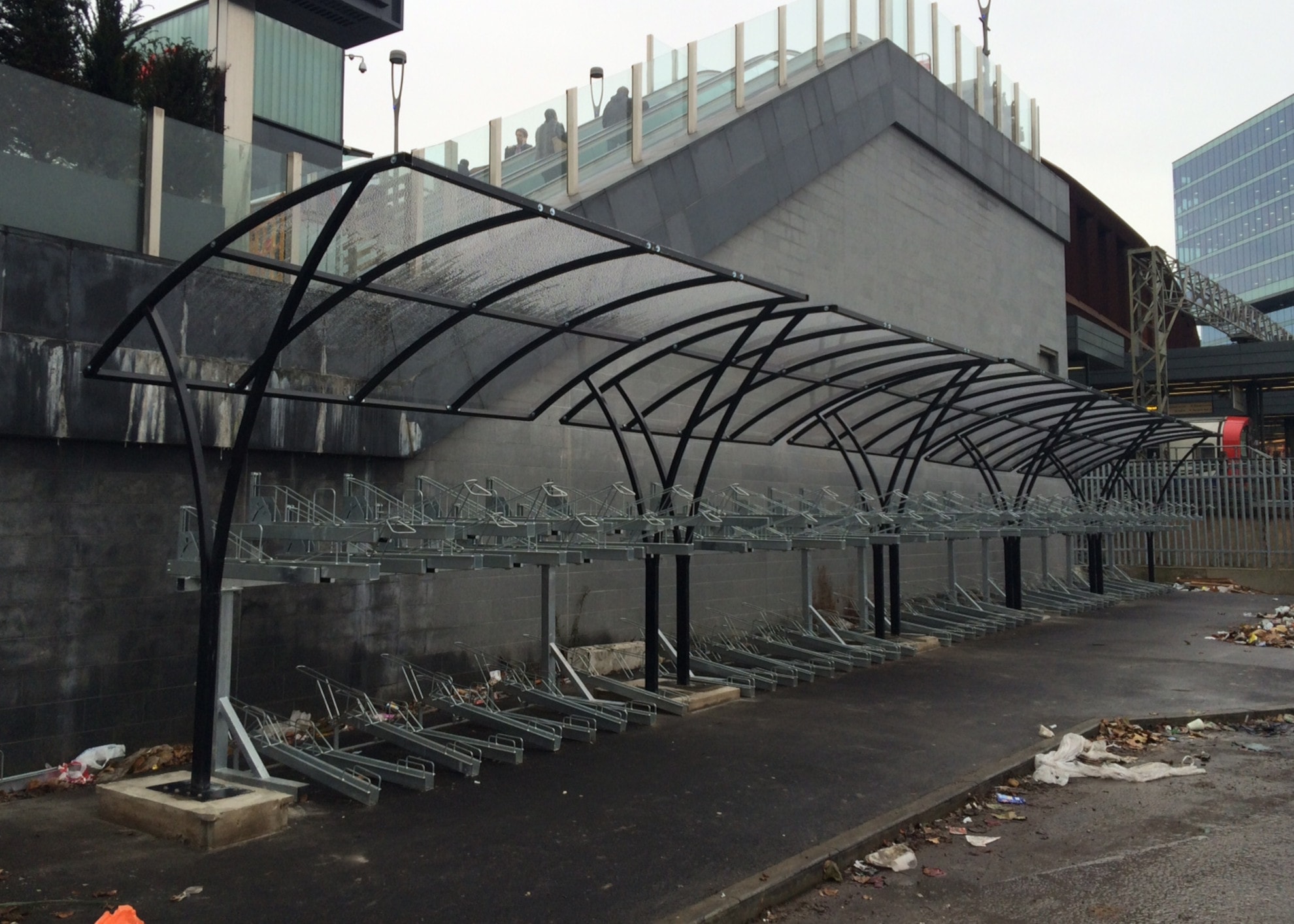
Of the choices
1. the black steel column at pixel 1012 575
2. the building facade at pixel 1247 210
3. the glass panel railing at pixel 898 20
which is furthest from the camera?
the building facade at pixel 1247 210

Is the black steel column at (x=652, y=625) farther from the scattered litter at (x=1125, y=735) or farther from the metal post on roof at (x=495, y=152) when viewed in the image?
the metal post on roof at (x=495, y=152)

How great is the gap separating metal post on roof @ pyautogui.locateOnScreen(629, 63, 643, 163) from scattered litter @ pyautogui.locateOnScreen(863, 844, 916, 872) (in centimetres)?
1000

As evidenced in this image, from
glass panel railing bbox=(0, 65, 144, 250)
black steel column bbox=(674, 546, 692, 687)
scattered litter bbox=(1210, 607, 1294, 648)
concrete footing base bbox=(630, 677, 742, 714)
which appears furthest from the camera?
scattered litter bbox=(1210, 607, 1294, 648)

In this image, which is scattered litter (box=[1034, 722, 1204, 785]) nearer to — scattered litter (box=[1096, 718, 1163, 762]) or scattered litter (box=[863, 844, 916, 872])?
scattered litter (box=[1096, 718, 1163, 762])

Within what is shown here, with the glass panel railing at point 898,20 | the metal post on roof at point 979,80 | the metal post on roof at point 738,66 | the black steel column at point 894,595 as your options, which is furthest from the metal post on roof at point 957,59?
the black steel column at point 894,595

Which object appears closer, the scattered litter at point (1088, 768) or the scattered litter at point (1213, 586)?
the scattered litter at point (1088, 768)

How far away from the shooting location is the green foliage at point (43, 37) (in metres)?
10.6

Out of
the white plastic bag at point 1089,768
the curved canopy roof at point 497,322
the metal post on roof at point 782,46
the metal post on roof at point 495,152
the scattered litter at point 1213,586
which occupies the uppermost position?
the metal post on roof at point 782,46

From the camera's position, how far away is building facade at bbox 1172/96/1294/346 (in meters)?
88.2

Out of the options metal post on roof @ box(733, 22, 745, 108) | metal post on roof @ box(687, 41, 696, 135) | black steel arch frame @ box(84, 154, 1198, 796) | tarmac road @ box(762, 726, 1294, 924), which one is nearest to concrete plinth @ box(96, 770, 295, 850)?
black steel arch frame @ box(84, 154, 1198, 796)

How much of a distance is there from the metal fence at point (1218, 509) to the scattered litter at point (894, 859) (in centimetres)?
1943

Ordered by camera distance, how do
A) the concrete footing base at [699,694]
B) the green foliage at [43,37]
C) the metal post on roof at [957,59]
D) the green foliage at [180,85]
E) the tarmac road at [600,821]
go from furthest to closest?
the metal post on roof at [957,59] < the green foliage at [180,85] < the green foliage at [43,37] < the concrete footing base at [699,694] < the tarmac road at [600,821]

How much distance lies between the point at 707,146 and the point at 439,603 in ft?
25.9

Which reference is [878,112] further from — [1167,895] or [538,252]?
[1167,895]
